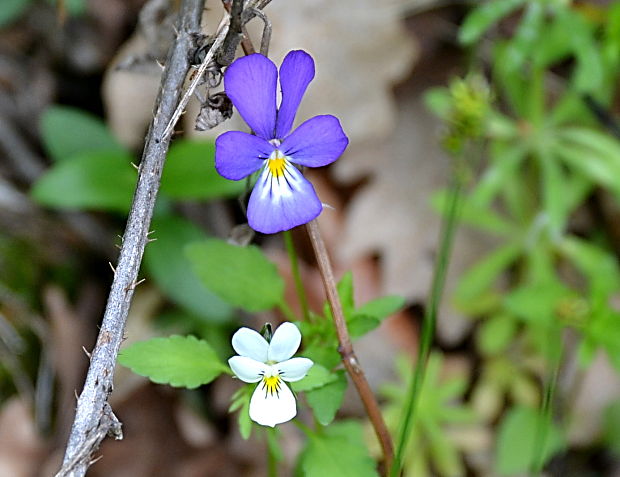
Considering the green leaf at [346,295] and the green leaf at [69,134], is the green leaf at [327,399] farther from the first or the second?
the green leaf at [69,134]

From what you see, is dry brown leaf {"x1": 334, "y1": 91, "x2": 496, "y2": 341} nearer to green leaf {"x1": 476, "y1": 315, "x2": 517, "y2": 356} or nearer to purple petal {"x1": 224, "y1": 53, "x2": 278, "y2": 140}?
green leaf {"x1": 476, "y1": 315, "x2": 517, "y2": 356}

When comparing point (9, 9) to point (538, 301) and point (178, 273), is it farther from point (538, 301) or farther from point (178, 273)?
point (538, 301)

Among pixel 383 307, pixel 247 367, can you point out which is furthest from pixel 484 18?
pixel 247 367

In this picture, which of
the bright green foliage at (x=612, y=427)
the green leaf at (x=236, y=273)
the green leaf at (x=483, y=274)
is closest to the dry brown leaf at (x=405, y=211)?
the green leaf at (x=483, y=274)

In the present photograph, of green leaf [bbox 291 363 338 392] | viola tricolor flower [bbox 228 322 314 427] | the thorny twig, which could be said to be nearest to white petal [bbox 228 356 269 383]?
viola tricolor flower [bbox 228 322 314 427]

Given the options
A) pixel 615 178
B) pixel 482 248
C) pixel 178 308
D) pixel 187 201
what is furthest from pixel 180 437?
pixel 615 178
